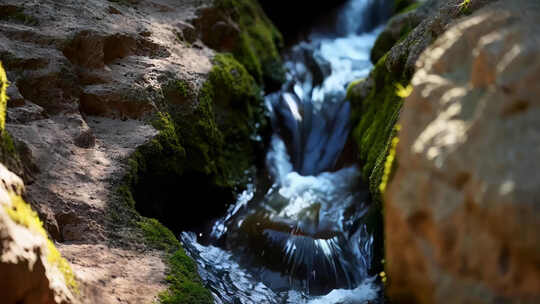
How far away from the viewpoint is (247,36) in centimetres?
1033

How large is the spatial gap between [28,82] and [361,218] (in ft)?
15.1

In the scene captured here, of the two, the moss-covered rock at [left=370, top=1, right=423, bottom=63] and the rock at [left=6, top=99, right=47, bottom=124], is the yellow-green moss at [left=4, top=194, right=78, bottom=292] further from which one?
the moss-covered rock at [left=370, top=1, right=423, bottom=63]

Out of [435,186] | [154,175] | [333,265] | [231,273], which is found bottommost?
[231,273]

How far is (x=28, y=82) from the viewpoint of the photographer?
17.7ft

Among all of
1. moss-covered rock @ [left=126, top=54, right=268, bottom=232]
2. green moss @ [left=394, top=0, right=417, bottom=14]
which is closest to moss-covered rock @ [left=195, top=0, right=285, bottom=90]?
moss-covered rock @ [left=126, top=54, right=268, bottom=232]

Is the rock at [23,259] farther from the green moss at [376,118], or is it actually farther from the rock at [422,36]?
the rock at [422,36]

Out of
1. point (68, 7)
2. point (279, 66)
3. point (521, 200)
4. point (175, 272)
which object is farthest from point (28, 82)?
point (279, 66)

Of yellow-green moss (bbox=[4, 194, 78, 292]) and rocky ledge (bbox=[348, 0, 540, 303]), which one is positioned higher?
rocky ledge (bbox=[348, 0, 540, 303])

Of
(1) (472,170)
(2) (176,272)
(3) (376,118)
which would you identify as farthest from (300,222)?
(1) (472,170)

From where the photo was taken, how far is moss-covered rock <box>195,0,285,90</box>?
29.9 feet

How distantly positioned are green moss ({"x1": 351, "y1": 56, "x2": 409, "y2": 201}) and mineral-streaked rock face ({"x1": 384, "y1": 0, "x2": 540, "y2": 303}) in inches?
104

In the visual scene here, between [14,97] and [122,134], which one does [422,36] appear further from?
[14,97]

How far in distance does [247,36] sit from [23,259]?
7.90 metres

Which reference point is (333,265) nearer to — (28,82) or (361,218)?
(361,218)
